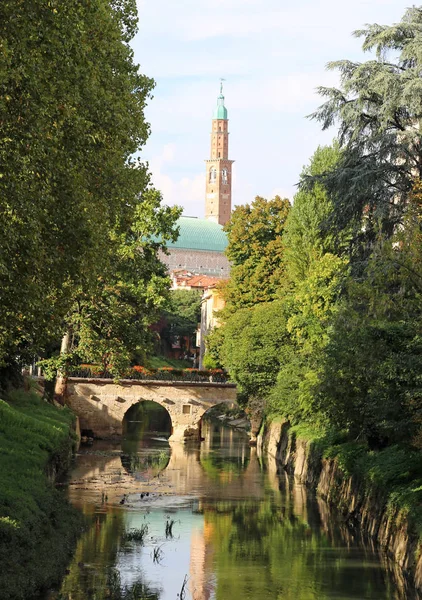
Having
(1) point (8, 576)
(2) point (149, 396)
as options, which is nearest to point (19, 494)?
(1) point (8, 576)

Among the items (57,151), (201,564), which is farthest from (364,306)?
(57,151)

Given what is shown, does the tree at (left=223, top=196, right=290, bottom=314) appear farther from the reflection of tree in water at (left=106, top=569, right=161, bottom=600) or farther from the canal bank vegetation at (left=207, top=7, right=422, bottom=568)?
the reflection of tree in water at (left=106, top=569, right=161, bottom=600)

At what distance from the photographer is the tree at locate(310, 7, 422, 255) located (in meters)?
34.7

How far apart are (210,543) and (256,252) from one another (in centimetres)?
4093

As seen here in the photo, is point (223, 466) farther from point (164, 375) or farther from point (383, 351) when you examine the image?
point (383, 351)

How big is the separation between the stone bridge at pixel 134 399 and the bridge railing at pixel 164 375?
1.29 ft

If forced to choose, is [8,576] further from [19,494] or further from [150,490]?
[150,490]

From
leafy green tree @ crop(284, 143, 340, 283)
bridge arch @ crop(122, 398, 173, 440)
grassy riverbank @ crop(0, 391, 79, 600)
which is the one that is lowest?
grassy riverbank @ crop(0, 391, 79, 600)

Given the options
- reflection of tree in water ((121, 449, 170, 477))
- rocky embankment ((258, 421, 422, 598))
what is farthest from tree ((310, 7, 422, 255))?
reflection of tree in water ((121, 449, 170, 477))

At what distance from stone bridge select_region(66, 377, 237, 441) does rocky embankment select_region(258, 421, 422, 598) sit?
1321 cm

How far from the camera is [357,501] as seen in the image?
31484mm

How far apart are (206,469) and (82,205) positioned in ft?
96.0

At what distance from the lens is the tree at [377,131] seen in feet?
114

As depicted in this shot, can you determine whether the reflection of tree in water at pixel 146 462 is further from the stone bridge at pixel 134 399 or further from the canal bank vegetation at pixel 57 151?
the canal bank vegetation at pixel 57 151
